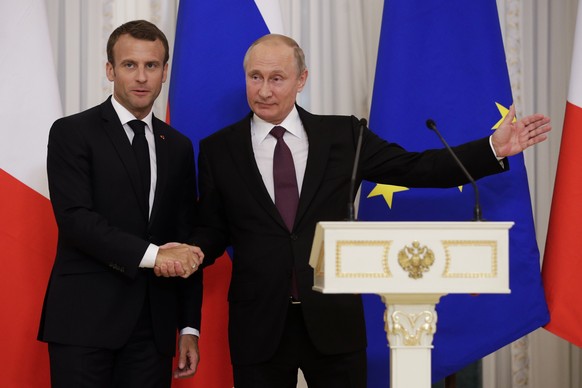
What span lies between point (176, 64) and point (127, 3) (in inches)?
18.8

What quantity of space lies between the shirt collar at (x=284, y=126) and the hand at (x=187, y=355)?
72cm

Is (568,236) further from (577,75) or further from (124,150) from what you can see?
(124,150)

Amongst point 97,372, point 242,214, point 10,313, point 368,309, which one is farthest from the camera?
point 368,309

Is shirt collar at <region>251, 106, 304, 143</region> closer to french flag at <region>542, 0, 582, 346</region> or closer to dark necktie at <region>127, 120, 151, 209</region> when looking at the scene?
dark necktie at <region>127, 120, 151, 209</region>

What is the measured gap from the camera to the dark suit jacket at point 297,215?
2289mm

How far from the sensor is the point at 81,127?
92.7 inches

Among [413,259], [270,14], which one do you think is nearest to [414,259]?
[413,259]

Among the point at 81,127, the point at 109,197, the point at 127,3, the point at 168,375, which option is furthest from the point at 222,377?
the point at 127,3

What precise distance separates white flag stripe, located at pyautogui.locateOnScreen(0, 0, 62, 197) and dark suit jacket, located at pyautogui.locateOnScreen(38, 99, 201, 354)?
41cm

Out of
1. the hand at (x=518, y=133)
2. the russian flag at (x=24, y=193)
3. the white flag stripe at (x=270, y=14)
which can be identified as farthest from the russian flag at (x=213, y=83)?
the hand at (x=518, y=133)

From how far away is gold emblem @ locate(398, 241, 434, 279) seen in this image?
5.25 feet

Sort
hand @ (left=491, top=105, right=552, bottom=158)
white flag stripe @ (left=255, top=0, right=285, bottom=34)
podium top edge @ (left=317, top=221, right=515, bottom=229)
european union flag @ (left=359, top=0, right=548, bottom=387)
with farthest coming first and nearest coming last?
white flag stripe @ (left=255, top=0, right=285, bottom=34), european union flag @ (left=359, top=0, right=548, bottom=387), hand @ (left=491, top=105, right=552, bottom=158), podium top edge @ (left=317, top=221, right=515, bottom=229)

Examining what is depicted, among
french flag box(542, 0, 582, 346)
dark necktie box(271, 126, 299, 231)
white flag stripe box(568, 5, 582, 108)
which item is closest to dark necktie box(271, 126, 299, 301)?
dark necktie box(271, 126, 299, 231)

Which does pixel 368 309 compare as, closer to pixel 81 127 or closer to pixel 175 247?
pixel 175 247
